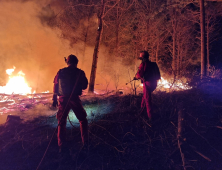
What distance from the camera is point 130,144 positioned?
3.36m

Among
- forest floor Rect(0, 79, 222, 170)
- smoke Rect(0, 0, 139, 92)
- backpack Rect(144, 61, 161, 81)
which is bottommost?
forest floor Rect(0, 79, 222, 170)

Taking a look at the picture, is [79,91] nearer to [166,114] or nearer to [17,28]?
[166,114]

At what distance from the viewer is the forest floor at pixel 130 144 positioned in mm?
2812

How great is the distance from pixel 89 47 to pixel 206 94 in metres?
15.0

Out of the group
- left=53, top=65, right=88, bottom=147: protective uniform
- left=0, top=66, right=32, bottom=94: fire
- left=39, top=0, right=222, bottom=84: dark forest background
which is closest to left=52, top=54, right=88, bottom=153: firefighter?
left=53, top=65, right=88, bottom=147: protective uniform

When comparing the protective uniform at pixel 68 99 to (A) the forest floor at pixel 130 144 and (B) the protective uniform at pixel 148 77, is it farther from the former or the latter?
(B) the protective uniform at pixel 148 77

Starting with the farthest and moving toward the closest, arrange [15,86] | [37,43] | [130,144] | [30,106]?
[37,43], [15,86], [30,106], [130,144]

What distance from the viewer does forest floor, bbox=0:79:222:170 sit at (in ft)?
9.23

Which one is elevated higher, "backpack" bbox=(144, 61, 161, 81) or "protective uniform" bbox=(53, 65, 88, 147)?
"backpack" bbox=(144, 61, 161, 81)

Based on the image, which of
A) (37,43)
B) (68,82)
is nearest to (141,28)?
(37,43)

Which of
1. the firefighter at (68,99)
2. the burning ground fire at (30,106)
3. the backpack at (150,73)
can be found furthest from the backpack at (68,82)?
the burning ground fire at (30,106)

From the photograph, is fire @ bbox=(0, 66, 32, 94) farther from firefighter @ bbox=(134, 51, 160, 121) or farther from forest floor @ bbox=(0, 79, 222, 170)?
firefighter @ bbox=(134, 51, 160, 121)

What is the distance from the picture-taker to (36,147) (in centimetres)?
346

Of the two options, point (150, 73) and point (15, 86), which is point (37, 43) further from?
point (150, 73)
